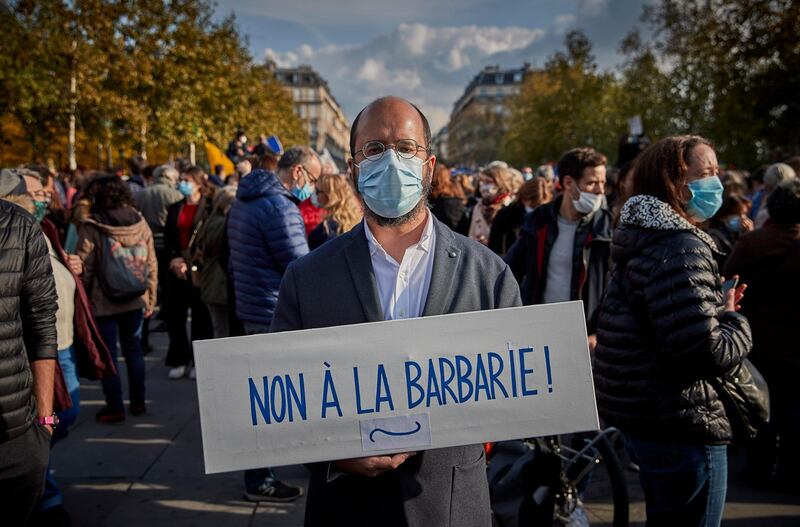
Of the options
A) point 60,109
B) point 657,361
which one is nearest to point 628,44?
point 60,109

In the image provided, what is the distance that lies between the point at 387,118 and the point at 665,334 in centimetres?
126

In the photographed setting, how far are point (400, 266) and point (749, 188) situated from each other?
11.0 m

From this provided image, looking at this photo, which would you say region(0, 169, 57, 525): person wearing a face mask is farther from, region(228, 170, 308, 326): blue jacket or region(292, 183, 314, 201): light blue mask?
region(292, 183, 314, 201): light blue mask

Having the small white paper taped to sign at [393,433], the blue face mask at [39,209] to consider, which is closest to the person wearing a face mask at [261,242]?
the blue face mask at [39,209]

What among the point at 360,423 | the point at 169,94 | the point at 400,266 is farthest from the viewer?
the point at 169,94

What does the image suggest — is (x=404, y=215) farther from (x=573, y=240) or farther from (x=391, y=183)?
(x=573, y=240)

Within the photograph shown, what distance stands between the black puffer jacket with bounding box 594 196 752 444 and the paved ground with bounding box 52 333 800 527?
1.90 m

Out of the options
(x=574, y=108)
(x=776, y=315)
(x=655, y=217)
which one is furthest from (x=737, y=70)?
(x=655, y=217)

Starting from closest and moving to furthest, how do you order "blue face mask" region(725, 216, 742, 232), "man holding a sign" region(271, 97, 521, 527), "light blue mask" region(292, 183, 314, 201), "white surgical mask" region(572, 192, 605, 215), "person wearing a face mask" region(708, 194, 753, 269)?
"man holding a sign" region(271, 97, 521, 527) < "white surgical mask" region(572, 192, 605, 215) < "light blue mask" region(292, 183, 314, 201) < "person wearing a face mask" region(708, 194, 753, 269) < "blue face mask" region(725, 216, 742, 232)

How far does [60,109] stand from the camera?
2133 centimetres

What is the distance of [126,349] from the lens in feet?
18.8

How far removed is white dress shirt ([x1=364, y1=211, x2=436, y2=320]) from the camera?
6.37 feet

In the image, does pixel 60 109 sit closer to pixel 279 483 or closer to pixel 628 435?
pixel 279 483

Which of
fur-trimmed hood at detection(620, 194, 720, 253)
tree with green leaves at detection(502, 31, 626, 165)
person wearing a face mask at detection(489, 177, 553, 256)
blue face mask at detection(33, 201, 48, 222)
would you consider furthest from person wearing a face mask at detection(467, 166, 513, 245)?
tree with green leaves at detection(502, 31, 626, 165)
